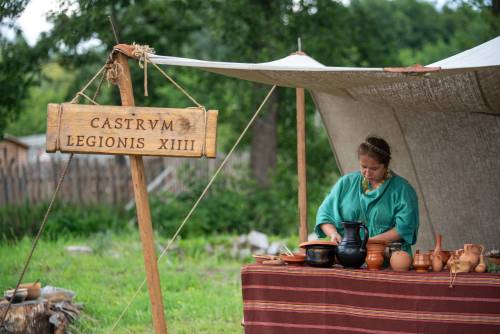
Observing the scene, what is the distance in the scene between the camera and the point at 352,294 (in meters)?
3.93

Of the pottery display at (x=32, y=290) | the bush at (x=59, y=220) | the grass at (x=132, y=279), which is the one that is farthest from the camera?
the bush at (x=59, y=220)

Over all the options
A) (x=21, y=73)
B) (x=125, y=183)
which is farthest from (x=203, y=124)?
(x=125, y=183)

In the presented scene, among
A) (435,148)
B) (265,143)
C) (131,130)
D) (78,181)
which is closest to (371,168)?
(435,148)

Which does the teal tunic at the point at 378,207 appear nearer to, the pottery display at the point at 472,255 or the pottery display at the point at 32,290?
the pottery display at the point at 472,255

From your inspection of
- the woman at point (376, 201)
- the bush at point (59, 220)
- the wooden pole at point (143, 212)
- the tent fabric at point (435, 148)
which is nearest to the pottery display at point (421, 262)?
the woman at point (376, 201)

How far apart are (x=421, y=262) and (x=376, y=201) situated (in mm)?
641

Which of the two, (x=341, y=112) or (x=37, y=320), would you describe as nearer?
(x=37, y=320)

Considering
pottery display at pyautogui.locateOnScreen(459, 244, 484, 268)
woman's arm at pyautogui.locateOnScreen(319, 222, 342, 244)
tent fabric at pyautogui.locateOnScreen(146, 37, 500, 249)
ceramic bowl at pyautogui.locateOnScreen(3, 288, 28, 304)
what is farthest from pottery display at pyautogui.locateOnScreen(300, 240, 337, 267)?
ceramic bowl at pyautogui.locateOnScreen(3, 288, 28, 304)

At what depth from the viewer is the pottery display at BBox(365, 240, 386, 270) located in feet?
13.1

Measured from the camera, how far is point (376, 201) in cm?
452

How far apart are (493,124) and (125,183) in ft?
24.9

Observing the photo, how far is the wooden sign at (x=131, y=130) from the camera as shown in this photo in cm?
385

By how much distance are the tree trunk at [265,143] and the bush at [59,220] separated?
207 centimetres

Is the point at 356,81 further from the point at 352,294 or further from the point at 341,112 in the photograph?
the point at 341,112
